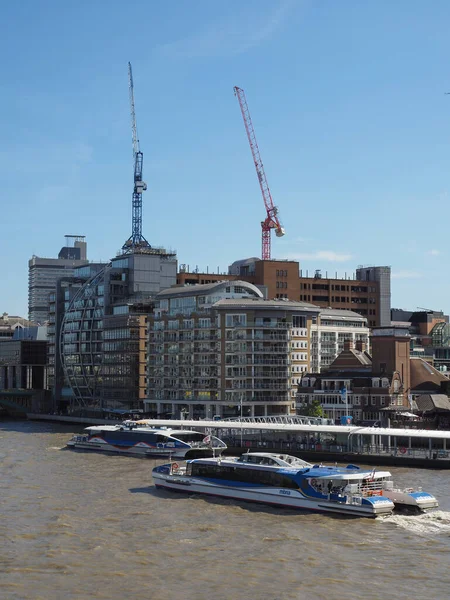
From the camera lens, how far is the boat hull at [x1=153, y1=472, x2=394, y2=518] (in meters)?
67.5

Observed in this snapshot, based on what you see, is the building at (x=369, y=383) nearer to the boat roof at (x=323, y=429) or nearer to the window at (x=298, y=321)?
the window at (x=298, y=321)

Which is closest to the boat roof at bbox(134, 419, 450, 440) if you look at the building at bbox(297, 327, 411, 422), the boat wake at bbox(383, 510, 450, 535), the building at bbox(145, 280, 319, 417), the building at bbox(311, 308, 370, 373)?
the building at bbox(297, 327, 411, 422)

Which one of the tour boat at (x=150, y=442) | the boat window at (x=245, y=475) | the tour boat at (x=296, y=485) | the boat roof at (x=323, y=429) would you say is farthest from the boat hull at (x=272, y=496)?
the boat roof at (x=323, y=429)

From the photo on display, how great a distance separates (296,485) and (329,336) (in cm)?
12211

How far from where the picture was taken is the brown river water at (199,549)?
159 ft

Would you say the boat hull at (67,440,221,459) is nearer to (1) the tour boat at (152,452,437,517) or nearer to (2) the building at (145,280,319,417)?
(1) the tour boat at (152,452,437,517)

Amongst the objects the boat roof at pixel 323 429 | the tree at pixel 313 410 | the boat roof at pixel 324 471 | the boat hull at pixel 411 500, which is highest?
the tree at pixel 313 410

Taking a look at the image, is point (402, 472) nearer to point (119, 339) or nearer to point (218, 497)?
point (218, 497)

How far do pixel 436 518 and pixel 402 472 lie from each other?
28.2m

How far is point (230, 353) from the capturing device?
Result: 158 metres

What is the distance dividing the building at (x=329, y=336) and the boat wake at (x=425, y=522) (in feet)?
382

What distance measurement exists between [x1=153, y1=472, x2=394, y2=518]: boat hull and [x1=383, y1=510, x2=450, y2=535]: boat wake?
128 centimetres

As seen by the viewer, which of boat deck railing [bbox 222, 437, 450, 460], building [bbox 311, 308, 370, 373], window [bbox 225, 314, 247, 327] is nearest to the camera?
boat deck railing [bbox 222, 437, 450, 460]

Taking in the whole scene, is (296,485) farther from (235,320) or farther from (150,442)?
(235,320)
